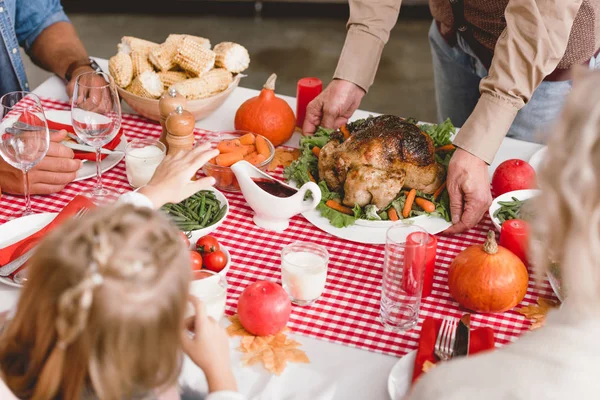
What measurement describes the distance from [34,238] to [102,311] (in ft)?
2.60

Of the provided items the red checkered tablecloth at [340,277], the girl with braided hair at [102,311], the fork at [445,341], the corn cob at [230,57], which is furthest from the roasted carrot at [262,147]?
the girl with braided hair at [102,311]

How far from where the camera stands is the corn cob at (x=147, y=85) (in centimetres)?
232

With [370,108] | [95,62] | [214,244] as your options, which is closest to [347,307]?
[214,244]

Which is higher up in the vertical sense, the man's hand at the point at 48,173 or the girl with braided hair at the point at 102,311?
the girl with braided hair at the point at 102,311

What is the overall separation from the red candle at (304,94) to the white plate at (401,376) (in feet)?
3.77

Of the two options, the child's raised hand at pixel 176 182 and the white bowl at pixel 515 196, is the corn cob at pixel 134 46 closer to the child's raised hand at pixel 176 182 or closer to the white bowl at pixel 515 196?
the child's raised hand at pixel 176 182

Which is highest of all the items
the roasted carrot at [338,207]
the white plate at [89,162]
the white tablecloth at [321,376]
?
the roasted carrot at [338,207]

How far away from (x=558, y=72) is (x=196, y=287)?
1.52 metres

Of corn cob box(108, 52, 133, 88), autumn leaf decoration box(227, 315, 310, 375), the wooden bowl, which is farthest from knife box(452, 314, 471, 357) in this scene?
corn cob box(108, 52, 133, 88)

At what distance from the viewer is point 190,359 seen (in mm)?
1395

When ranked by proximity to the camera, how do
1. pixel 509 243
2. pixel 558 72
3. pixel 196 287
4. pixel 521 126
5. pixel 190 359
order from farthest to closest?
pixel 521 126 → pixel 558 72 → pixel 509 243 → pixel 196 287 → pixel 190 359

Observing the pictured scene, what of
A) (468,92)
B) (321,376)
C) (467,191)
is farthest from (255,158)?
(468,92)

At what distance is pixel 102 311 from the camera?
101 centimetres

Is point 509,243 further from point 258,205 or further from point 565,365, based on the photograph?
point 565,365
